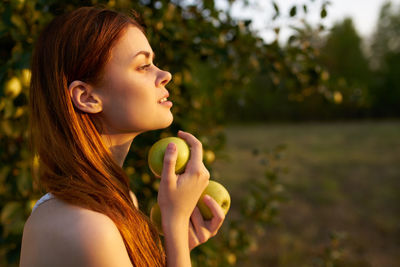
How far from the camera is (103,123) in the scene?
1.11 metres

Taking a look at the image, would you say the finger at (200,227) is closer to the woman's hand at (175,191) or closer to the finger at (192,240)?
the finger at (192,240)

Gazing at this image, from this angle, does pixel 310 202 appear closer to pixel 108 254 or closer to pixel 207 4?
pixel 207 4

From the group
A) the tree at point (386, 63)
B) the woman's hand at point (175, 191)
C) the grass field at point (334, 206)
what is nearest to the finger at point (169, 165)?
the woman's hand at point (175, 191)

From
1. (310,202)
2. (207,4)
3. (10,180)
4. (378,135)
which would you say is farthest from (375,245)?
(378,135)

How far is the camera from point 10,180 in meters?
1.59

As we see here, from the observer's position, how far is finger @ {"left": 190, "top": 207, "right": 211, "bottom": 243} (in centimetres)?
115

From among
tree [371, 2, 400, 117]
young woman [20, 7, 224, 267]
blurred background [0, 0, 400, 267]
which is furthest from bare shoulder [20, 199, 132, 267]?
tree [371, 2, 400, 117]

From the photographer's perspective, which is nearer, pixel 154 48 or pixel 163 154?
pixel 163 154

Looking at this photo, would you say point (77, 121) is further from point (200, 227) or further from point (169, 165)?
point (200, 227)

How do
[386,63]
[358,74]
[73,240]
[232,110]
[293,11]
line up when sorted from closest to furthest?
[73,240] < [293,11] < [232,110] < [386,63] < [358,74]

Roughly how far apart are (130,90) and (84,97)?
15 centimetres

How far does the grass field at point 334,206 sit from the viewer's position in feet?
11.7

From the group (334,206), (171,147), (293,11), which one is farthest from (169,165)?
(334,206)

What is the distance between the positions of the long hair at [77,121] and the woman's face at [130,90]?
0.03 meters
